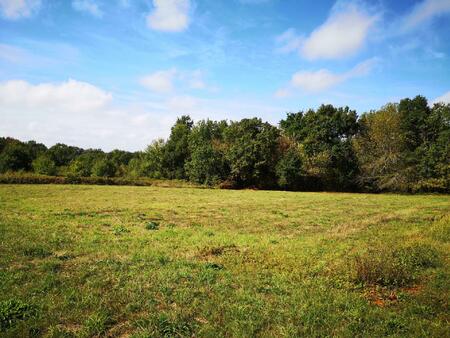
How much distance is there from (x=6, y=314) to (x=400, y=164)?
58023 millimetres

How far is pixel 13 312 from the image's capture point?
19.6ft

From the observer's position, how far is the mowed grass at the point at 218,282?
593 cm

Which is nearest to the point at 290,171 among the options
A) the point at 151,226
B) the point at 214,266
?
the point at 151,226

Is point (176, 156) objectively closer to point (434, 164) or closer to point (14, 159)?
point (14, 159)

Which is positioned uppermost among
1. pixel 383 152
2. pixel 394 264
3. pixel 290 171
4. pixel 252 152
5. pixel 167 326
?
pixel 383 152

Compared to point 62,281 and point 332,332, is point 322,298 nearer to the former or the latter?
point 332,332

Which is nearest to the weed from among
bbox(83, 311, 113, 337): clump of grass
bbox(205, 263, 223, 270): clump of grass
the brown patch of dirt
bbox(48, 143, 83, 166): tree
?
bbox(83, 311, 113, 337): clump of grass

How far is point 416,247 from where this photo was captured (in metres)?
11.8

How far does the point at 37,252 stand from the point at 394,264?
38.1 ft

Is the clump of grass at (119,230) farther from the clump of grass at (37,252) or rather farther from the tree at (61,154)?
the tree at (61,154)

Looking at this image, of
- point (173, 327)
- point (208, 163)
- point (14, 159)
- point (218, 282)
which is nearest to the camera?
point (173, 327)

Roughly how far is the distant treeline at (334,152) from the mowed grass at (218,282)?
139 feet

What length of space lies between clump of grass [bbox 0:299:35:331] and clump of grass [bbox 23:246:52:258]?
408cm

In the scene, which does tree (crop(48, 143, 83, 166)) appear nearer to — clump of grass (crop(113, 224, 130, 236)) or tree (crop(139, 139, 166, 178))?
tree (crop(139, 139, 166, 178))
